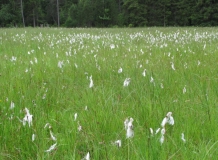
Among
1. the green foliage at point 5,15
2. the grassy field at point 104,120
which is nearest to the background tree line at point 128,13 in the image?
the green foliage at point 5,15

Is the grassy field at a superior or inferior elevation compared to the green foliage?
inferior

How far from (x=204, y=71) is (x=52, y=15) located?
7788cm

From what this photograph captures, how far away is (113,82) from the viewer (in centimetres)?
434

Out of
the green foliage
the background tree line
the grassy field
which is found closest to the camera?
the grassy field

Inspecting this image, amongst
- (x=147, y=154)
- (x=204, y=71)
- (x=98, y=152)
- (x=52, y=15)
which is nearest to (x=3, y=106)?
(x=98, y=152)

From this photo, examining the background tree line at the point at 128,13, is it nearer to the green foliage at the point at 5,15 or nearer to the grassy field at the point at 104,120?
the green foliage at the point at 5,15

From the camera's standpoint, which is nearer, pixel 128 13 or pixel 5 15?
pixel 5 15

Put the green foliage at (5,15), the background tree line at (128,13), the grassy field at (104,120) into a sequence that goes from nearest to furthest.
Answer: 1. the grassy field at (104,120)
2. the background tree line at (128,13)
3. the green foliage at (5,15)

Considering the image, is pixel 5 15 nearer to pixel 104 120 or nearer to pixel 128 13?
pixel 128 13

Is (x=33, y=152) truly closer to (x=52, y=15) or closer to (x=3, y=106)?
(x=3, y=106)

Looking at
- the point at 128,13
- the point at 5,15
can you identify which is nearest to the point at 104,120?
the point at 128,13

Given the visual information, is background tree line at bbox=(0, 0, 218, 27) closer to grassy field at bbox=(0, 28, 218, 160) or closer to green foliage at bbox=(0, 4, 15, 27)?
green foliage at bbox=(0, 4, 15, 27)

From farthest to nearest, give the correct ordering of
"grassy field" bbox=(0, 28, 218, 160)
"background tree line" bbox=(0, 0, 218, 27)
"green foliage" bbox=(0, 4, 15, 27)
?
"green foliage" bbox=(0, 4, 15, 27)
"background tree line" bbox=(0, 0, 218, 27)
"grassy field" bbox=(0, 28, 218, 160)

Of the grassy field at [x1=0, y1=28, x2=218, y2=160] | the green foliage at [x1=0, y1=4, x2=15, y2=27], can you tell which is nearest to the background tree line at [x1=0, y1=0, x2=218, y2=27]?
the green foliage at [x1=0, y1=4, x2=15, y2=27]
